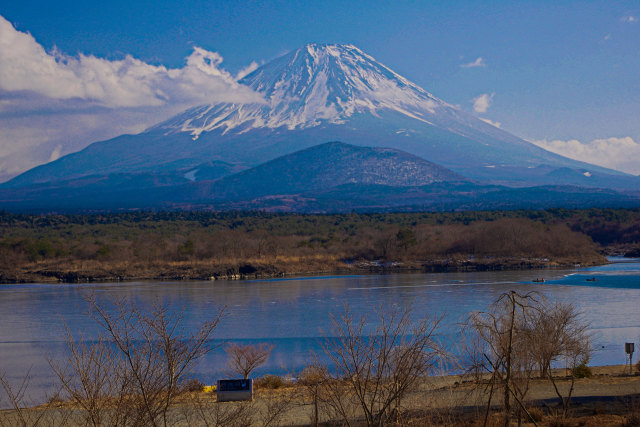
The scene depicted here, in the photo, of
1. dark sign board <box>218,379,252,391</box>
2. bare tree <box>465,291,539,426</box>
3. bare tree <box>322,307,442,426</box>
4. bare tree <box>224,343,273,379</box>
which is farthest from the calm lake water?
bare tree <box>322,307,442,426</box>

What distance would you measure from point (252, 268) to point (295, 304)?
2156 cm

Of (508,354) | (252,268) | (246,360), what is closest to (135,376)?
(508,354)

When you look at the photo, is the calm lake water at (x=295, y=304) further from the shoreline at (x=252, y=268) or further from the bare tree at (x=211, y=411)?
the shoreline at (x=252, y=268)

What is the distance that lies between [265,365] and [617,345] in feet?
32.8

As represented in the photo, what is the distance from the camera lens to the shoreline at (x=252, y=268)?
53.0 metres

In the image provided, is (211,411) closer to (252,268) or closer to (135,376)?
(135,376)

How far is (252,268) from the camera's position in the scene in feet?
181

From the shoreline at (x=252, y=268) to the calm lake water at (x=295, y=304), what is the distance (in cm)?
391

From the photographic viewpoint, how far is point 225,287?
44781mm

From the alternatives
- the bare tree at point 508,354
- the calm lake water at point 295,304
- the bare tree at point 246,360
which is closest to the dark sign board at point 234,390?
the calm lake water at point 295,304

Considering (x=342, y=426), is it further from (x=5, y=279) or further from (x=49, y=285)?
(x=5, y=279)

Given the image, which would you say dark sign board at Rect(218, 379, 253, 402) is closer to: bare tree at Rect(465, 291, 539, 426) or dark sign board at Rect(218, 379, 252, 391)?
dark sign board at Rect(218, 379, 252, 391)

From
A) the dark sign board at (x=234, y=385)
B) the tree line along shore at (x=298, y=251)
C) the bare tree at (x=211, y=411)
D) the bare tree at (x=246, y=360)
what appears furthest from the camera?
the tree line along shore at (x=298, y=251)

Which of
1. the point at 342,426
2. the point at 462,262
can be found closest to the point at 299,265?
the point at 462,262
